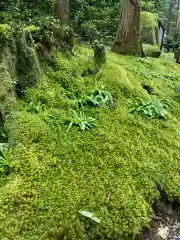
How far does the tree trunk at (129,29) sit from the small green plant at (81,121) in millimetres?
5419

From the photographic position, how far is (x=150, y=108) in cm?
545

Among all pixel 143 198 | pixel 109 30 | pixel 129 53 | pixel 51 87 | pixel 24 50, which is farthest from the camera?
pixel 109 30

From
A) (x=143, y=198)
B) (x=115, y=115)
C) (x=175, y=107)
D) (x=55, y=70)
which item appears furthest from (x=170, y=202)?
(x=55, y=70)

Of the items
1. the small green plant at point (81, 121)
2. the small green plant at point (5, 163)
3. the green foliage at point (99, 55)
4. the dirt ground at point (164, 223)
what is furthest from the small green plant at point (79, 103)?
the dirt ground at point (164, 223)

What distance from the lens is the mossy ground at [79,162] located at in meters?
3.12

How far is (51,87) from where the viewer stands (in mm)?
5090

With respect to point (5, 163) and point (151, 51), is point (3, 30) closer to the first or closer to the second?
point (5, 163)

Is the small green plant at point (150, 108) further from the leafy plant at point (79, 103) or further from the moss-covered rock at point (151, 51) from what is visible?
the moss-covered rock at point (151, 51)

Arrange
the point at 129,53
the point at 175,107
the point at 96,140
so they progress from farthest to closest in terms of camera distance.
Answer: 1. the point at 129,53
2. the point at 175,107
3. the point at 96,140

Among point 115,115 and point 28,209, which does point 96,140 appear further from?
point 28,209

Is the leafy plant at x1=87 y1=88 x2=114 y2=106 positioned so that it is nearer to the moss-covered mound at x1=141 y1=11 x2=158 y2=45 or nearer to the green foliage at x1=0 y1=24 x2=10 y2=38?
the green foliage at x1=0 y1=24 x2=10 y2=38

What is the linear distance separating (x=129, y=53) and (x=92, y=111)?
511cm

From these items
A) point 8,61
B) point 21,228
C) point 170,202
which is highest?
point 8,61

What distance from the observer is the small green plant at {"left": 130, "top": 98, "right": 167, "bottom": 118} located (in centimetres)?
532
